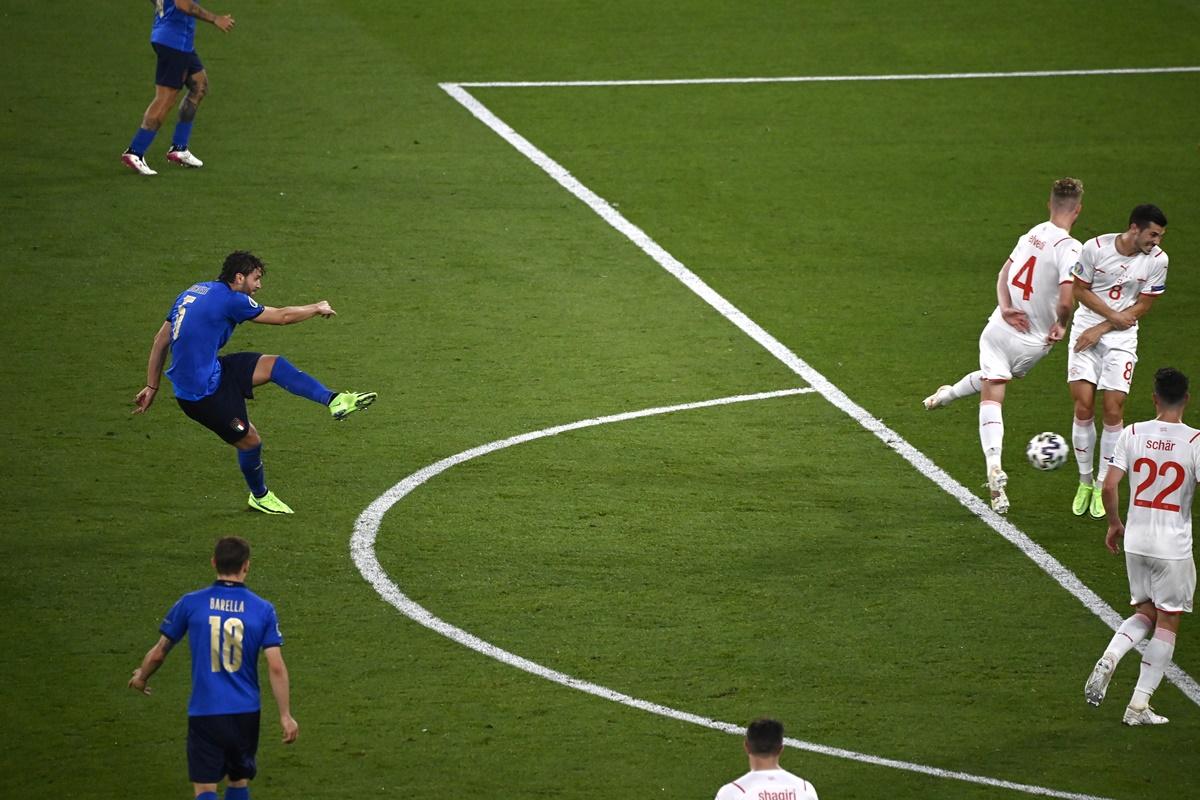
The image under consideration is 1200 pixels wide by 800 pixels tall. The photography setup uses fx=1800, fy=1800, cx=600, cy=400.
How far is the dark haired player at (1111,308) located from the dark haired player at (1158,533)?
8.24ft

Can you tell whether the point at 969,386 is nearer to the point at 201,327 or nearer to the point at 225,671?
the point at 201,327

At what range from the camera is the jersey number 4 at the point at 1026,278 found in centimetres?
1277

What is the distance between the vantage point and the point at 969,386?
43.7 feet

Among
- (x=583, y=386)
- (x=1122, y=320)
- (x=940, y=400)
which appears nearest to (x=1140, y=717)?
(x=1122, y=320)

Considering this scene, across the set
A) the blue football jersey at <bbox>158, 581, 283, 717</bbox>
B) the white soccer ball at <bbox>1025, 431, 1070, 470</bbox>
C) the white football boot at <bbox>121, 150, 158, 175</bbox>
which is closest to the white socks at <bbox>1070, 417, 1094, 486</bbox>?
the white soccer ball at <bbox>1025, 431, 1070, 470</bbox>

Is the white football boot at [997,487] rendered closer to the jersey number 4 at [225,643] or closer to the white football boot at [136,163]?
the jersey number 4 at [225,643]

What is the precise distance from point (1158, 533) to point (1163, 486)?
26cm

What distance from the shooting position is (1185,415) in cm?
1457

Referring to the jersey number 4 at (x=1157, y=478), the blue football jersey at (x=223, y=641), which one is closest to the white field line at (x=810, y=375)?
the jersey number 4 at (x=1157, y=478)

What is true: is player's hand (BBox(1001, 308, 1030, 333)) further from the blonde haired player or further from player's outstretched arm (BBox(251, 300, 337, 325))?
player's outstretched arm (BBox(251, 300, 337, 325))

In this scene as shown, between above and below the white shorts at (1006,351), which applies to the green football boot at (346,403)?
below

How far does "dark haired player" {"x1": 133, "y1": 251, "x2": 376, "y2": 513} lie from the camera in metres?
12.1

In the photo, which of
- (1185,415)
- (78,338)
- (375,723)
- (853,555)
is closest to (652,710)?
(375,723)

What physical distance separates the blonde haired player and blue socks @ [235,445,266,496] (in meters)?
5.13
